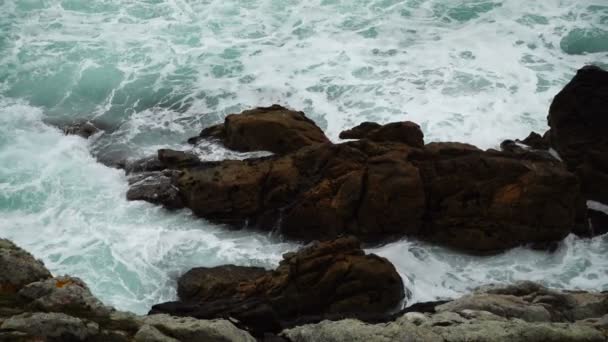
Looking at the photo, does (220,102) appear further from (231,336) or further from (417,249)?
(231,336)

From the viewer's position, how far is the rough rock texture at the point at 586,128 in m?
19.7

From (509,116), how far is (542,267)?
9461 millimetres

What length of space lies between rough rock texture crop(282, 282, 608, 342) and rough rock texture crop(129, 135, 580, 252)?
610 cm

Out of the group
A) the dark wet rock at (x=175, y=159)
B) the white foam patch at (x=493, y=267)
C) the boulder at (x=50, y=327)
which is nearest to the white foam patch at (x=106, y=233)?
the dark wet rock at (x=175, y=159)

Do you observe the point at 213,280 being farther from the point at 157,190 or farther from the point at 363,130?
the point at 363,130

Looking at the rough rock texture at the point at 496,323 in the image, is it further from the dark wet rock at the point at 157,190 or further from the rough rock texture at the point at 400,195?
the dark wet rock at the point at 157,190

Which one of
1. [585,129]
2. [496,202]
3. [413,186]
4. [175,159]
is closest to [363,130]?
[413,186]

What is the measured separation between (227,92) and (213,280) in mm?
13775

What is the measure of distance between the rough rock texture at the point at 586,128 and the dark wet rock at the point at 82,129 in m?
17.8

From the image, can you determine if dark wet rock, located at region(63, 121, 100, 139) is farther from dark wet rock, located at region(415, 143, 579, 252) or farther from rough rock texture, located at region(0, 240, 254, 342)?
rough rock texture, located at region(0, 240, 254, 342)

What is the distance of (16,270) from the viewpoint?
9.08m

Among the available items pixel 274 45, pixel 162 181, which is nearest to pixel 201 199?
pixel 162 181

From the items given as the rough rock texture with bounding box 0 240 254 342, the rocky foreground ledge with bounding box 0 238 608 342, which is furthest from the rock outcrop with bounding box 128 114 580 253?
the rough rock texture with bounding box 0 240 254 342

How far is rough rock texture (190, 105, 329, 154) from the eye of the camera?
2139cm
